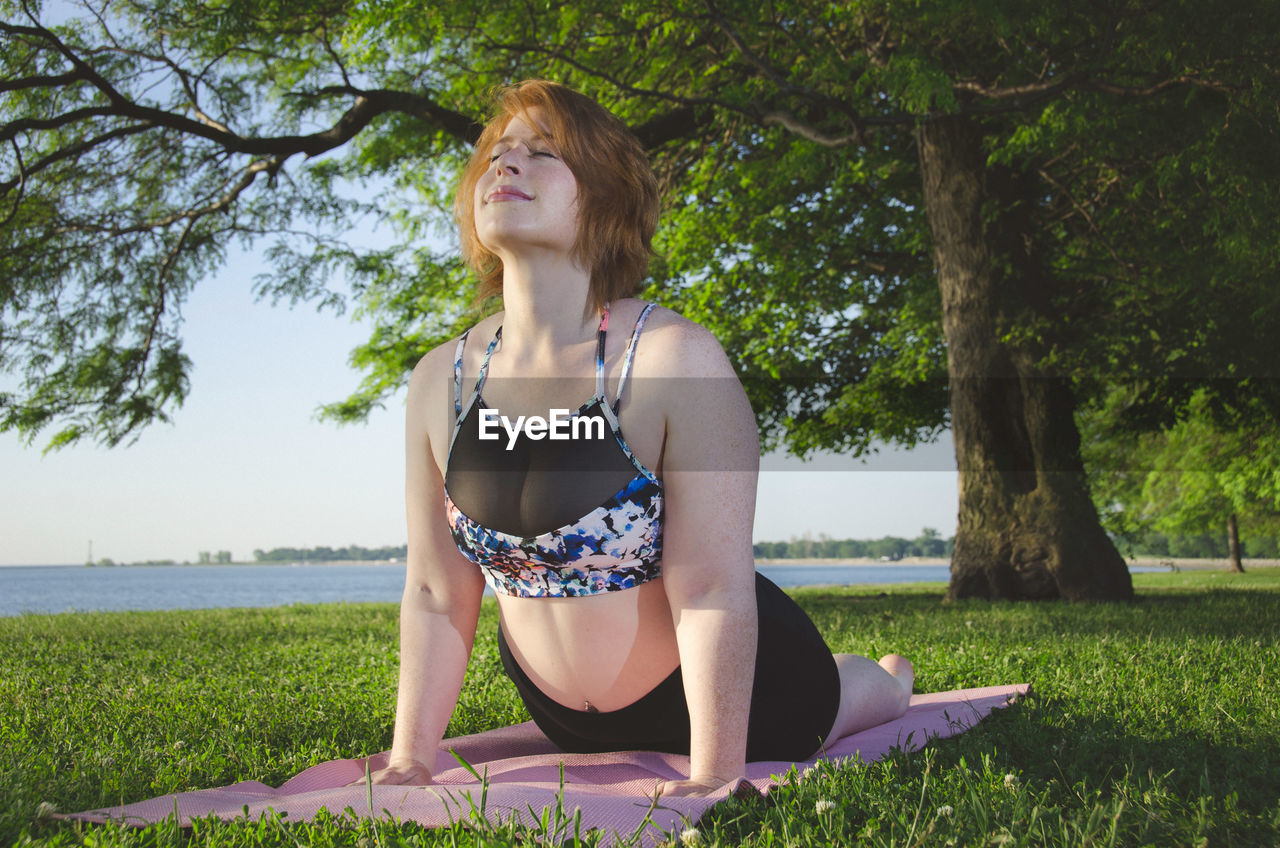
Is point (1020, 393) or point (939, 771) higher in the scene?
point (1020, 393)

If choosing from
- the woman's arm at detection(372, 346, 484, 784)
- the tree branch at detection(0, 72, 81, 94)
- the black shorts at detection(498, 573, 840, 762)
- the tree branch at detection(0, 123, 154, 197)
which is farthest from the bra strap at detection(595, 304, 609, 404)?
the tree branch at detection(0, 123, 154, 197)

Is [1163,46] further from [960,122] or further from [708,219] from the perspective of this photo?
[708,219]

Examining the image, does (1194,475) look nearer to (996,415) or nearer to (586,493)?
(996,415)

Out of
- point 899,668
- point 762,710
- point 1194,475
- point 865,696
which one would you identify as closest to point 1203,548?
point 1194,475

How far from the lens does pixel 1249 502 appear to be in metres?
28.3

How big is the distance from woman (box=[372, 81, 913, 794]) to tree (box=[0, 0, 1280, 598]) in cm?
548

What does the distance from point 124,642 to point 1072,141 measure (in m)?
9.87

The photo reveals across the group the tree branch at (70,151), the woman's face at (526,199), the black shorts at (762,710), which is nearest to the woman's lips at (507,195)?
the woman's face at (526,199)

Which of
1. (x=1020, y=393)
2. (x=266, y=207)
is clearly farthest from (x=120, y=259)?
(x=1020, y=393)

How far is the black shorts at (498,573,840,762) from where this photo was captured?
270 centimetres

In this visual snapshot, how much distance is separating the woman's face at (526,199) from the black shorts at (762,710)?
46.6 inches

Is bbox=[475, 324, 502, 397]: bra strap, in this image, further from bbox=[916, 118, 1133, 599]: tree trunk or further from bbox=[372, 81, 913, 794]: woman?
bbox=[916, 118, 1133, 599]: tree trunk

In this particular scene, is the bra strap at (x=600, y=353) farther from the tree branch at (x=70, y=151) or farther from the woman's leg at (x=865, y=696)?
the tree branch at (x=70, y=151)

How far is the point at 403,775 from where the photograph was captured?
2.45 meters
